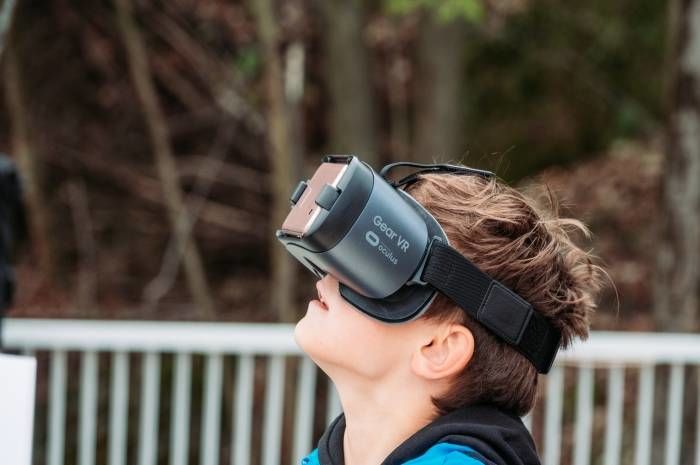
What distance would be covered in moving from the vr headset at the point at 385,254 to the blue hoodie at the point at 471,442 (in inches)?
4.7

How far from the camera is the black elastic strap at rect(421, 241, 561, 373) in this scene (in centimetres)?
142

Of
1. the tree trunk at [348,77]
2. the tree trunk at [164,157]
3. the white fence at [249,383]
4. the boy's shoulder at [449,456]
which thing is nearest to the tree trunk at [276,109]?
the tree trunk at [348,77]

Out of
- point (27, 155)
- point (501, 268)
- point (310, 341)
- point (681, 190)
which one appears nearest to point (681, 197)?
point (681, 190)

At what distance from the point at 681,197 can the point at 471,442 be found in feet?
11.6

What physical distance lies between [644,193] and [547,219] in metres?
8.15

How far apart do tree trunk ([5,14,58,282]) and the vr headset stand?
550 cm

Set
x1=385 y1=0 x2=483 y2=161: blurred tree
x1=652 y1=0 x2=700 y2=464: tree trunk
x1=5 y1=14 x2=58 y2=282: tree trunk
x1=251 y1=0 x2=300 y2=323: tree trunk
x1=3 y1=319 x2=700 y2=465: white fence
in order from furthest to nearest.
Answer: x1=5 y1=14 x2=58 y2=282: tree trunk
x1=385 y1=0 x2=483 y2=161: blurred tree
x1=251 y1=0 x2=300 y2=323: tree trunk
x1=652 y1=0 x2=700 y2=464: tree trunk
x1=3 y1=319 x2=700 y2=465: white fence

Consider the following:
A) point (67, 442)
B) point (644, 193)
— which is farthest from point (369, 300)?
point (644, 193)

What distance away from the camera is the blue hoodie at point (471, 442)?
1.34m

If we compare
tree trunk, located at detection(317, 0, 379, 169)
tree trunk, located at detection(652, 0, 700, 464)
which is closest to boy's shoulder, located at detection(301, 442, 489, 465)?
tree trunk, located at detection(652, 0, 700, 464)

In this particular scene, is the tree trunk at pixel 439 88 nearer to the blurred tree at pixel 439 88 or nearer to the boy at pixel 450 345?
the blurred tree at pixel 439 88

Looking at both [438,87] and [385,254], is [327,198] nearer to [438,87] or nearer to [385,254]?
[385,254]

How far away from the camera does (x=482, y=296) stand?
1.44 m

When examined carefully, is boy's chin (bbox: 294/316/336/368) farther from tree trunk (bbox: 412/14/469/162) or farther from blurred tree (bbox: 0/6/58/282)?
blurred tree (bbox: 0/6/58/282)
